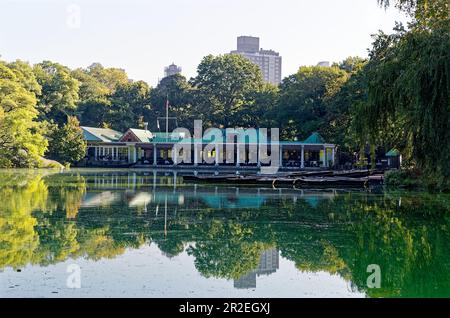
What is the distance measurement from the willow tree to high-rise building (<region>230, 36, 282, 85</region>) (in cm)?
15259

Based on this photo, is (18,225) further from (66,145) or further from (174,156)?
Answer: (174,156)

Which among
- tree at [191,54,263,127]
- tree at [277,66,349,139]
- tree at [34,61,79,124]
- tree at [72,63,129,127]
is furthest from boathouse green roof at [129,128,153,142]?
tree at [277,66,349,139]

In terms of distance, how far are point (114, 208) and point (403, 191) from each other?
10752mm

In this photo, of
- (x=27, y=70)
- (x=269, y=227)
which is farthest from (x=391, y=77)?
(x=27, y=70)

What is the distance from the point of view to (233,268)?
767 centimetres

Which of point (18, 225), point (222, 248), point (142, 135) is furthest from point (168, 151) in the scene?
point (222, 248)

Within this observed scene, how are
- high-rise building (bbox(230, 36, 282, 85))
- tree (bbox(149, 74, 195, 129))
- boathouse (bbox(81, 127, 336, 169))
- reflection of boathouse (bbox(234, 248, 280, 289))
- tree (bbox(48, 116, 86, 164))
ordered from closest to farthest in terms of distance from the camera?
reflection of boathouse (bbox(234, 248, 280, 289)) < boathouse (bbox(81, 127, 336, 169)) < tree (bbox(48, 116, 86, 164)) < tree (bbox(149, 74, 195, 129)) < high-rise building (bbox(230, 36, 282, 85))

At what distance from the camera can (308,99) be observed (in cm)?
4084

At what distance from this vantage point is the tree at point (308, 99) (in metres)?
40.2

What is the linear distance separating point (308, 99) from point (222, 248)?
32.7 metres

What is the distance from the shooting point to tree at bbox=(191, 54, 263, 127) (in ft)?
167

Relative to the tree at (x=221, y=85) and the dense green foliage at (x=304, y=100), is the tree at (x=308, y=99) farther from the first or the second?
the tree at (x=221, y=85)

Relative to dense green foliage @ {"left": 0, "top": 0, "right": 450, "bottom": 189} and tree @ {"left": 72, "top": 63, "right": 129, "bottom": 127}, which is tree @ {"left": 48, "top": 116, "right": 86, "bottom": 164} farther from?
tree @ {"left": 72, "top": 63, "right": 129, "bottom": 127}
